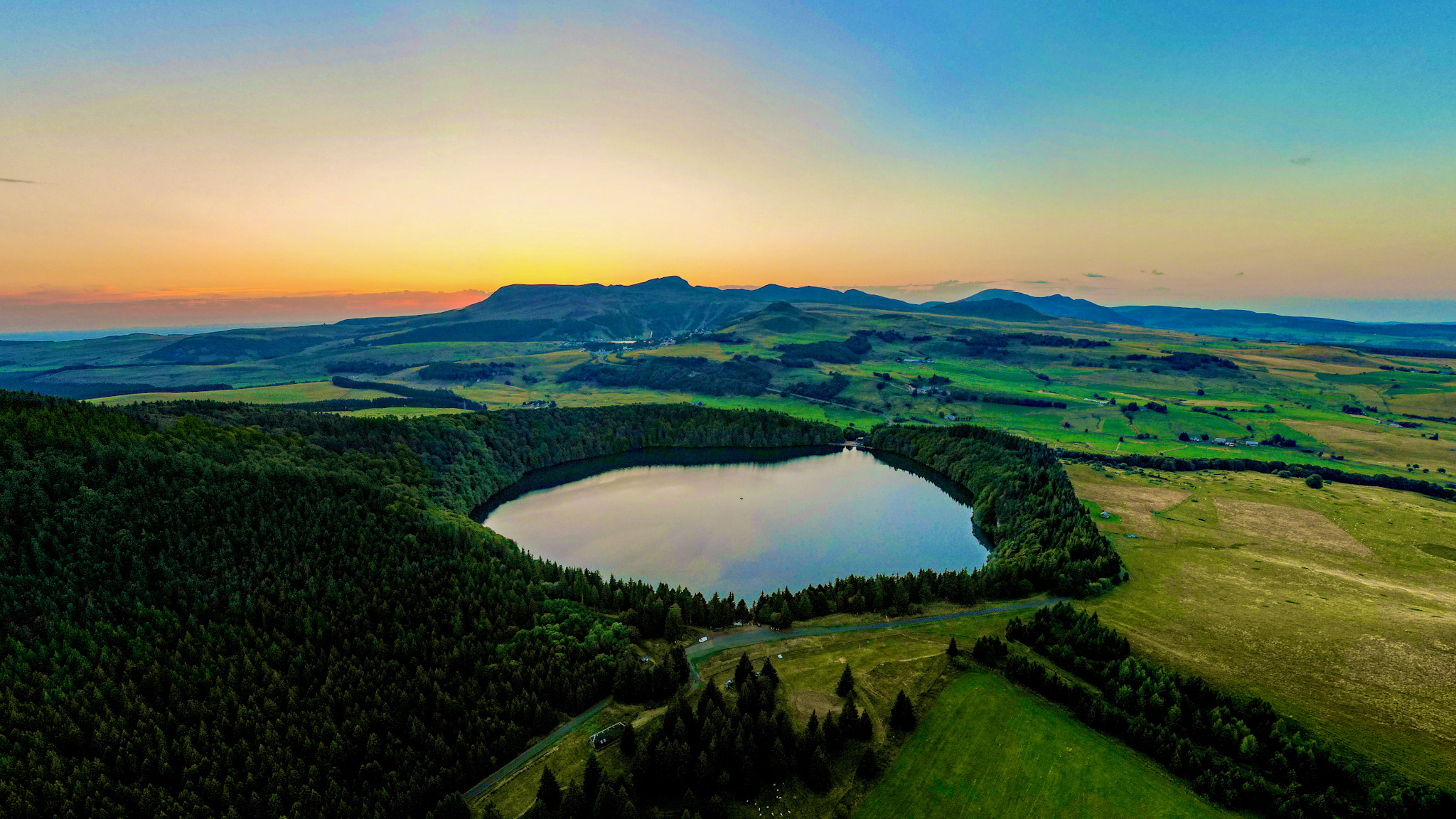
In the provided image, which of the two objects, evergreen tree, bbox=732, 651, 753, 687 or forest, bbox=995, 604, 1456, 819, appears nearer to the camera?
forest, bbox=995, 604, 1456, 819

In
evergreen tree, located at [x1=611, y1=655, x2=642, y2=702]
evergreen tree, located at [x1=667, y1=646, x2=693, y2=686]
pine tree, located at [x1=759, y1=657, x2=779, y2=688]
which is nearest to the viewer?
evergreen tree, located at [x1=611, y1=655, x2=642, y2=702]

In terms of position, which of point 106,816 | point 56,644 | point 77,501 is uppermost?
point 77,501

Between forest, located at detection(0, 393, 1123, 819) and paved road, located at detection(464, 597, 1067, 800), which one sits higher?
forest, located at detection(0, 393, 1123, 819)

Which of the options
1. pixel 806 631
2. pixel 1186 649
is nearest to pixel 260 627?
→ pixel 806 631

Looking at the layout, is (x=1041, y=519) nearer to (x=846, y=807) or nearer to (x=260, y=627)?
(x=846, y=807)

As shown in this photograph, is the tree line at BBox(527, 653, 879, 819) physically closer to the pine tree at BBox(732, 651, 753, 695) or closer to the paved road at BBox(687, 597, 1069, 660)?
the pine tree at BBox(732, 651, 753, 695)

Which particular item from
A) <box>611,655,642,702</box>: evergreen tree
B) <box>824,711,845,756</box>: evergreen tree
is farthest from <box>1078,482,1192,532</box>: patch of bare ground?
<box>611,655,642,702</box>: evergreen tree
